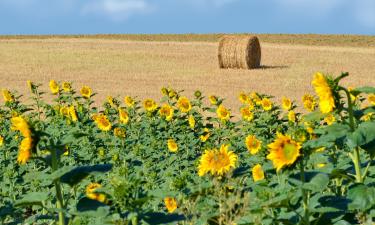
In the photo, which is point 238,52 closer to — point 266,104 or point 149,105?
point 149,105

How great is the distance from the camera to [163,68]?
27828 millimetres

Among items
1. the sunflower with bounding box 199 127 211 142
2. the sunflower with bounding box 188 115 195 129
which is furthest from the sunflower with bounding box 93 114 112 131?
the sunflower with bounding box 199 127 211 142

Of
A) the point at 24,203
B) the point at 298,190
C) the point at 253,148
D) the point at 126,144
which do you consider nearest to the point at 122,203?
the point at 24,203

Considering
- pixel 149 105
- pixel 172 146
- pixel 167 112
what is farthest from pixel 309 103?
pixel 149 105

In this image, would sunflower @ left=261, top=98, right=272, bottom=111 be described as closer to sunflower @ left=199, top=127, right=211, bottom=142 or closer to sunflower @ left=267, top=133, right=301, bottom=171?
sunflower @ left=199, top=127, right=211, bottom=142

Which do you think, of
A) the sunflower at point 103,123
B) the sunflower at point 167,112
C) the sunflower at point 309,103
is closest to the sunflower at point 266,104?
the sunflower at point 309,103

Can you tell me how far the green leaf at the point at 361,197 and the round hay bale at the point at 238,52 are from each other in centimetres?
2307

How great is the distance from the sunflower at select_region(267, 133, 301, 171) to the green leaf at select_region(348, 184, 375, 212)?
367 millimetres

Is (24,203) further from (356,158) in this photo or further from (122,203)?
(356,158)

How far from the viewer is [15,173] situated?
8391mm

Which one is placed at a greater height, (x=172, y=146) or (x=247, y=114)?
(x=247, y=114)

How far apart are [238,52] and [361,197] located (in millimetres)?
23325

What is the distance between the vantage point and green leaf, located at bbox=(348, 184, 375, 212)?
3.67 meters

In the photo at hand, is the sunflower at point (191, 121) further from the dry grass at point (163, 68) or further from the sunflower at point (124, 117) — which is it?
the dry grass at point (163, 68)
